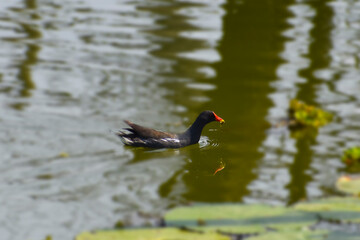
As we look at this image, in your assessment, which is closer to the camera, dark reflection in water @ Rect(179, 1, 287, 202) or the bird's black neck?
dark reflection in water @ Rect(179, 1, 287, 202)

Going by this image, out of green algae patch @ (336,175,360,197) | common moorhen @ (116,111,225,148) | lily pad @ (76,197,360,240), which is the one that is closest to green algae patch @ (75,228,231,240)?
lily pad @ (76,197,360,240)

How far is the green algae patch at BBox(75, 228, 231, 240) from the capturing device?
14.0 ft

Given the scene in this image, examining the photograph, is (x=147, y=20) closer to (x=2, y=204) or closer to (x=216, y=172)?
(x=216, y=172)

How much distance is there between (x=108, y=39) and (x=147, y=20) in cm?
164

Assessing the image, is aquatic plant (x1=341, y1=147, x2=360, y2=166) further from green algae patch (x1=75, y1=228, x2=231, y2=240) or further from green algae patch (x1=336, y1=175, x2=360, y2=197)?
green algae patch (x1=75, y1=228, x2=231, y2=240)

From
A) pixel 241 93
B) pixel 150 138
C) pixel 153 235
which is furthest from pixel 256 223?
pixel 241 93

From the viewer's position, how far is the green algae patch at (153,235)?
4266mm

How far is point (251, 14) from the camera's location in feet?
42.5

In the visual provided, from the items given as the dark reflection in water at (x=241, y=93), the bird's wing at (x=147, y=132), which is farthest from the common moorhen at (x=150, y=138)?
the dark reflection in water at (x=241, y=93)

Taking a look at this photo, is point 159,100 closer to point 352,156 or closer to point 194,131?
point 194,131

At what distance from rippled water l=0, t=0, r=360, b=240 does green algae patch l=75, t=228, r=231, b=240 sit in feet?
0.93

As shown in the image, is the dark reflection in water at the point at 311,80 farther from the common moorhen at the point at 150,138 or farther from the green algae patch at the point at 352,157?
the common moorhen at the point at 150,138

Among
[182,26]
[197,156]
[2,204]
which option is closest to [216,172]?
[197,156]

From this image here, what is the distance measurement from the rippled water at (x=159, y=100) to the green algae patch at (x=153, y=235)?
0.93 feet
